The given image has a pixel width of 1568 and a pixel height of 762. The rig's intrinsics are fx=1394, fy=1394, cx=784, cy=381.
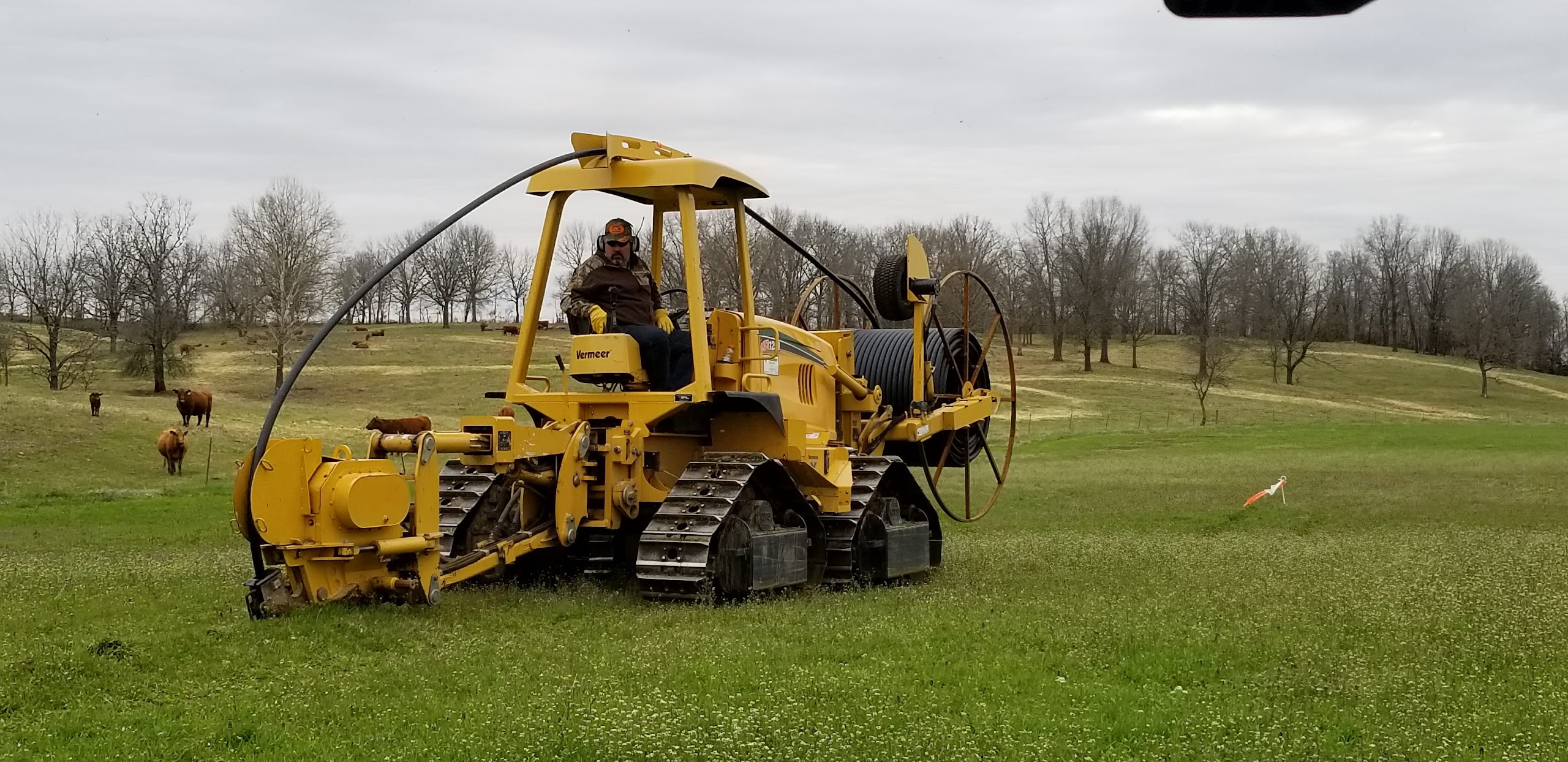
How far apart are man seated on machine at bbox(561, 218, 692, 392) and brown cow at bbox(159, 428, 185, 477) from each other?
24415 mm

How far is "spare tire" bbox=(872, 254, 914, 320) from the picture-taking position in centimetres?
1520

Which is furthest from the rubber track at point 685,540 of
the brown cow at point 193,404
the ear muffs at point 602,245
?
the brown cow at point 193,404

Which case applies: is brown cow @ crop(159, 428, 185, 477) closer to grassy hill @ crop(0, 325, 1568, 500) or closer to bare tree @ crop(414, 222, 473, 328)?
grassy hill @ crop(0, 325, 1568, 500)

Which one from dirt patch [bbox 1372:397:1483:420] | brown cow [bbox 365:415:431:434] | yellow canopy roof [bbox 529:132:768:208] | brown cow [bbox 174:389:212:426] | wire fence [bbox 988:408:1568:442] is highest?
yellow canopy roof [bbox 529:132:768:208]

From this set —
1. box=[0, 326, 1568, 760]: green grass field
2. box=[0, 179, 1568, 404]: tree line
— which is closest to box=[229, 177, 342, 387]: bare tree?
box=[0, 179, 1568, 404]: tree line

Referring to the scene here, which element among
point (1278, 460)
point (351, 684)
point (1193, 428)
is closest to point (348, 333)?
point (1193, 428)

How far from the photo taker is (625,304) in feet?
39.3

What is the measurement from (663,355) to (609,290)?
0.73 meters

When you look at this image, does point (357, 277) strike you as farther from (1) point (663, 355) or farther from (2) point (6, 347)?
(1) point (663, 355)

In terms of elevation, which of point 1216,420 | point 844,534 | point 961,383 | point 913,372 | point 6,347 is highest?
point 6,347

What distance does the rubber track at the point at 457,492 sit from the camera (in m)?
11.1

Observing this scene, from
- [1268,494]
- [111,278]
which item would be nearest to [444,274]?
[111,278]

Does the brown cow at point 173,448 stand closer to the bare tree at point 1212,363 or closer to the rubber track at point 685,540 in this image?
the rubber track at point 685,540

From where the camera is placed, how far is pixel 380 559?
32.0ft
